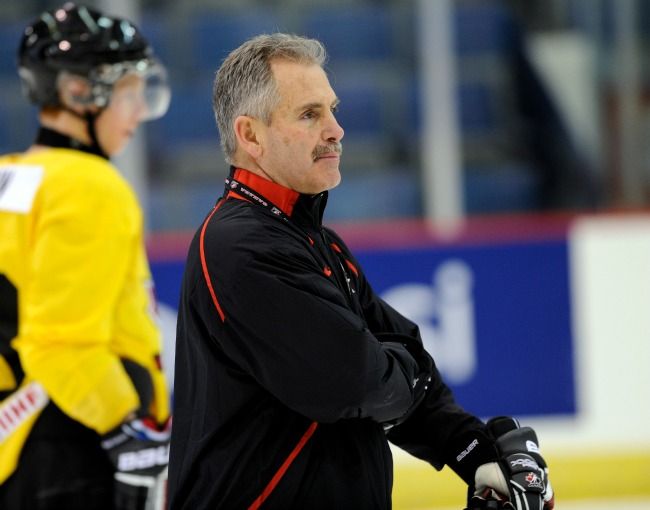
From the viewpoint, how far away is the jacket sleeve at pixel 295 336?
5.08 ft

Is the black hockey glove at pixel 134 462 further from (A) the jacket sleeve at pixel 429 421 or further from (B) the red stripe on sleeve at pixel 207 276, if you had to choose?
(B) the red stripe on sleeve at pixel 207 276

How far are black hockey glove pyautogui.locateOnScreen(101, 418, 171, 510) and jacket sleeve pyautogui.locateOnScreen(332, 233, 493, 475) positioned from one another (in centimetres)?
60

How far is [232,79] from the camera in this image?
170 centimetres

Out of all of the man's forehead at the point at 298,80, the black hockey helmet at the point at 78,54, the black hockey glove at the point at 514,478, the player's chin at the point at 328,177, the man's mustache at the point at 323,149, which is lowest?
the black hockey glove at the point at 514,478

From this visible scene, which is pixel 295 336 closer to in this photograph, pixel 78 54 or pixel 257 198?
pixel 257 198

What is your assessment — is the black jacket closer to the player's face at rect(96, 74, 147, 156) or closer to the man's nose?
the man's nose

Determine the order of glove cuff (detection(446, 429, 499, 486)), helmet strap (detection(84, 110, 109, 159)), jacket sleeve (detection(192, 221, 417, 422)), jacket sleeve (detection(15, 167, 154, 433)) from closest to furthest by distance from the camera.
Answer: jacket sleeve (detection(192, 221, 417, 422)), glove cuff (detection(446, 429, 499, 486)), jacket sleeve (detection(15, 167, 154, 433)), helmet strap (detection(84, 110, 109, 159))

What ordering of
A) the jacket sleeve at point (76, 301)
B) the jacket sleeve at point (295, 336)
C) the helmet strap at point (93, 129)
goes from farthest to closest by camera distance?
the helmet strap at point (93, 129) → the jacket sleeve at point (76, 301) → the jacket sleeve at point (295, 336)

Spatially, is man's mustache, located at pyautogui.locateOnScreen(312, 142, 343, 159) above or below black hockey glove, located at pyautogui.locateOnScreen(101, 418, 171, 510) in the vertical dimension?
above

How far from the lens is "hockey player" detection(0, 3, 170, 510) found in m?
2.20

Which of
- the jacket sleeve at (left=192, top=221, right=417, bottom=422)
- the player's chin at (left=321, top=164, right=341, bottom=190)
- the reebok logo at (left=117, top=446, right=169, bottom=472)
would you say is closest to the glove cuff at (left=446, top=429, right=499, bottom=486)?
the jacket sleeve at (left=192, top=221, right=417, bottom=422)

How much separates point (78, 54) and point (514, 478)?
49.8 inches

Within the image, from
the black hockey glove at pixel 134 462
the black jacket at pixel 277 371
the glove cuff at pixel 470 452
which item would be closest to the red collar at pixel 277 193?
the black jacket at pixel 277 371

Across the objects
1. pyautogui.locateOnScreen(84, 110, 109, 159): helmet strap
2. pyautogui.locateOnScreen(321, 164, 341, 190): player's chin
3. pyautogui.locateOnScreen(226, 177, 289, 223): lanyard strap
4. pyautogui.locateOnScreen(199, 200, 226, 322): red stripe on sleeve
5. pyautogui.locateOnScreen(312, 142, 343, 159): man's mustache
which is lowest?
pyautogui.locateOnScreen(199, 200, 226, 322): red stripe on sleeve
